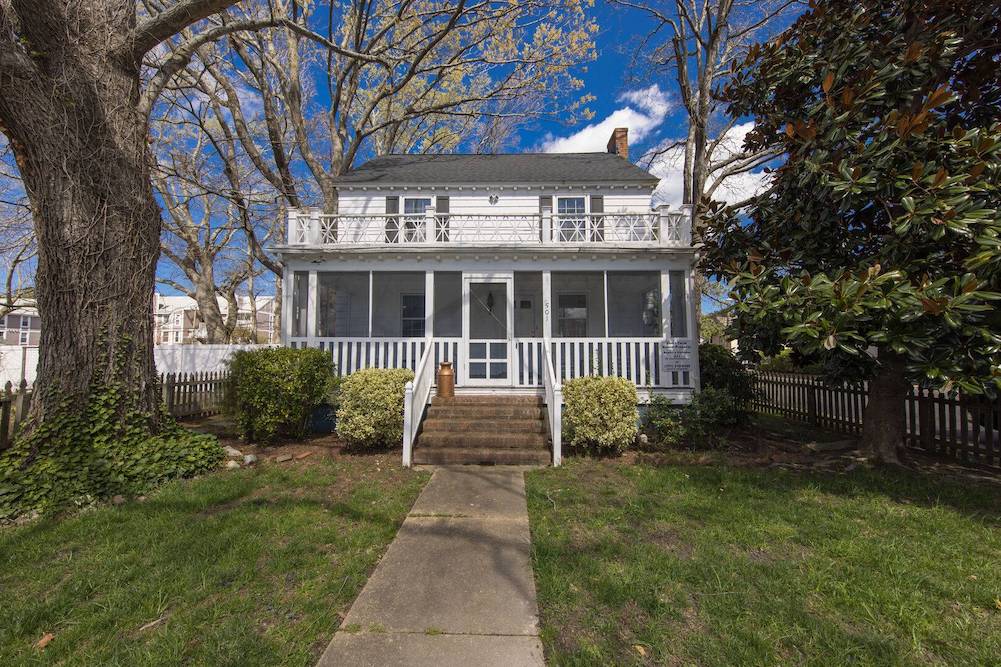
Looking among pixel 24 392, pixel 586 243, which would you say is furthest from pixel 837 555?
pixel 24 392

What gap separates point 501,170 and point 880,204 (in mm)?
10457

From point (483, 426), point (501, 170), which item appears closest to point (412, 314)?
point (501, 170)

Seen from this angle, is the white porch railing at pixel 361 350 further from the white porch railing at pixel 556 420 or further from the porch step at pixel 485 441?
the white porch railing at pixel 556 420

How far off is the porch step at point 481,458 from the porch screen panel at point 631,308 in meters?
6.97

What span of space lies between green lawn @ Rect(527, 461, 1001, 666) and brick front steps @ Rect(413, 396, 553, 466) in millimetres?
1277

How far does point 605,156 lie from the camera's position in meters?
15.4

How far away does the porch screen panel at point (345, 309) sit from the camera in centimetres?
1245

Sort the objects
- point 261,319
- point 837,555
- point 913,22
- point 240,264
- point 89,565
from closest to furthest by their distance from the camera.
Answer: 1. point 89,565
2. point 837,555
3. point 913,22
4. point 240,264
5. point 261,319

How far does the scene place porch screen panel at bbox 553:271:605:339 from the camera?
A: 1260 cm

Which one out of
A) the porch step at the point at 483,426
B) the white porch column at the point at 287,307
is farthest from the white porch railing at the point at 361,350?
the porch step at the point at 483,426

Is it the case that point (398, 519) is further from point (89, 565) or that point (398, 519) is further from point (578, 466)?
point (578, 466)

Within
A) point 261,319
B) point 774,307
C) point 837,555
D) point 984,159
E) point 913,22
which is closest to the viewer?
point 837,555

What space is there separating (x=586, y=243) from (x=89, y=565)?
347 inches

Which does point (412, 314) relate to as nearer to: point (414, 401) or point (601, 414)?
point (414, 401)
